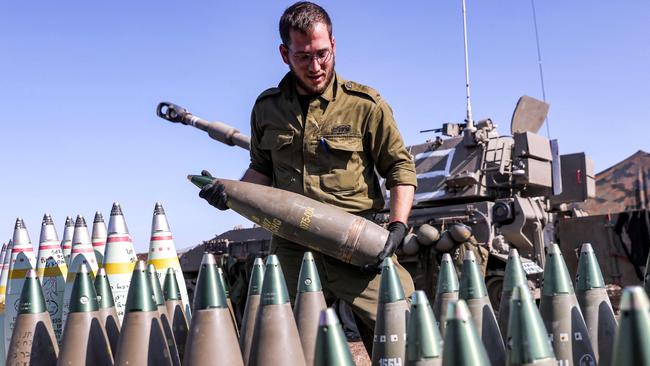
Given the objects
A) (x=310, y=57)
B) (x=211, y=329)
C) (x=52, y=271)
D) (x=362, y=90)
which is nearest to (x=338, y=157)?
(x=362, y=90)

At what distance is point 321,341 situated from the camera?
175 cm

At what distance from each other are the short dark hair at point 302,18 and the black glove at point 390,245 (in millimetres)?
948

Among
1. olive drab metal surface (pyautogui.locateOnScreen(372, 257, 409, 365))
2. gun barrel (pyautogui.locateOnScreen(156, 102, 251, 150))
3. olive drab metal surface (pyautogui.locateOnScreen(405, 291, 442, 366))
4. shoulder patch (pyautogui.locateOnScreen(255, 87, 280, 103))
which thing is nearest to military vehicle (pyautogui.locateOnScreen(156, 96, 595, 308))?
gun barrel (pyautogui.locateOnScreen(156, 102, 251, 150))

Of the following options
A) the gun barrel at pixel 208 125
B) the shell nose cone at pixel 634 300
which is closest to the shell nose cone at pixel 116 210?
the shell nose cone at pixel 634 300

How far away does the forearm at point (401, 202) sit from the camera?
324 centimetres

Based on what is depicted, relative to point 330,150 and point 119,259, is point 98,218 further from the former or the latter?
point 330,150

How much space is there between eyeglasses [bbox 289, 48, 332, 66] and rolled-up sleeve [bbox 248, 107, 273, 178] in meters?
0.48

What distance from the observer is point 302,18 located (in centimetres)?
310

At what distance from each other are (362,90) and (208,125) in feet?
25.2

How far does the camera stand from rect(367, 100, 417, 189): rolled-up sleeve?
3.27m

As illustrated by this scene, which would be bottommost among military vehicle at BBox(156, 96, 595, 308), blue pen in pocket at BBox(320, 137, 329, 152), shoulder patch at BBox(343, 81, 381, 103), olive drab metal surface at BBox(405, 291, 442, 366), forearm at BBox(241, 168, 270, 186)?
olive drab metal surface at BBox(405, 291, 442, 366)

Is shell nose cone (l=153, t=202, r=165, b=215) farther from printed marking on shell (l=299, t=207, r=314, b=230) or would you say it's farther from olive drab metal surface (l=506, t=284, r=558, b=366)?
olive drab metal surface (l=506, t=284, r=558, b=366)

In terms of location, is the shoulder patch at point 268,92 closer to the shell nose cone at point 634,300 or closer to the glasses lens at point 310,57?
the glasses lens at point 310,57

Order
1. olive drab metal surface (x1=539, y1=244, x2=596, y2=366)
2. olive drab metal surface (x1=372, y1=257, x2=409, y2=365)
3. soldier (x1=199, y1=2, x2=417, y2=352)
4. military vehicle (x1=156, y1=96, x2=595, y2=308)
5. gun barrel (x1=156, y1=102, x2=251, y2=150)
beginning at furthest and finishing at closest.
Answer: gun barrel (x1=156, y1=102, x2=251, y2=150), military vehicle (x1=156, y1=96, x2=595, y2=308), soldier (x1=199, y1=2, x2=417, y2=352), olive drab metal surface (x1=372, y1=257, x2=409, y2=365), olive drab metal surface (x1=539, y1=244, x2=596, y2=366)
